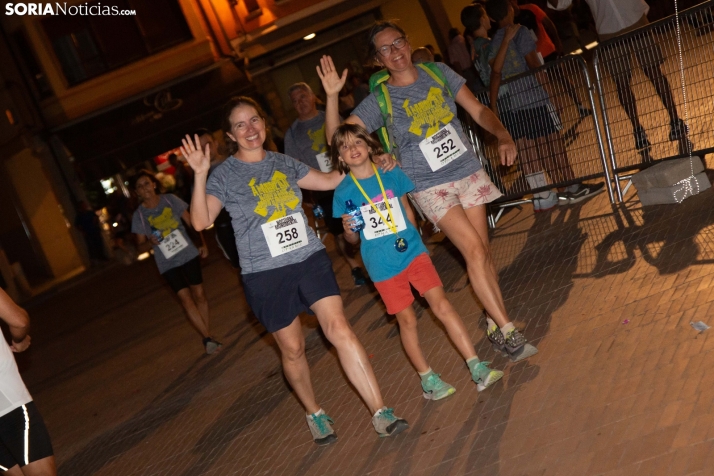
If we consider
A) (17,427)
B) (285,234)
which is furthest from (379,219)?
(17,427)

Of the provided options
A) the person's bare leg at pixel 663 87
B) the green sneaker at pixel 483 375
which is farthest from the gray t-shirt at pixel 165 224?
the person's bare leg at pixel 663 87

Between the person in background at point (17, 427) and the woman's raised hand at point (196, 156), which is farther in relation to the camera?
the woman's raised hand at point (196, 156)

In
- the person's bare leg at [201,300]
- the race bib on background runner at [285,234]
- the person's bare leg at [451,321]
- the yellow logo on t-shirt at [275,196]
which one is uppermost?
the yellow logo on t-shirt at [275,196]

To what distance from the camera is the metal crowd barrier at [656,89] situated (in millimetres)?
7473

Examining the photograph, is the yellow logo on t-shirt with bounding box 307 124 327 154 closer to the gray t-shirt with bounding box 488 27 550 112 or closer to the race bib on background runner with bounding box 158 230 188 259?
the race bib on background runner with bounding box 158 230 188 259

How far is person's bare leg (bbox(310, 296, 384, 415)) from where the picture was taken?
16.5 ft

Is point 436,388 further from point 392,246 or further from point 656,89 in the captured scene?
point 656,89

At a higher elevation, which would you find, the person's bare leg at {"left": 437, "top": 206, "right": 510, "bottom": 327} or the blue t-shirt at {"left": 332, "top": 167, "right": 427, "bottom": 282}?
the blue t-shirt at {"left": 332, "top": 167, "right": 427, "bottom": 282}

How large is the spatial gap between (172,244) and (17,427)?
14.5 ft

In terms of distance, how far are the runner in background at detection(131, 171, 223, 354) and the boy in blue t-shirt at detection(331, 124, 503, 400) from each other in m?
3.93

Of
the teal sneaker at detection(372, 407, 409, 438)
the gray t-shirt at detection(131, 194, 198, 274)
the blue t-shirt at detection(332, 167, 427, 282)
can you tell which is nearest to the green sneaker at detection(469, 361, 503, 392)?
the teal sneaker at detection(372, 407, 409, 438)

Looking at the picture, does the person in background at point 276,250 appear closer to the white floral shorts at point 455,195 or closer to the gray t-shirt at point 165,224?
the white floral shorts at point 455,195

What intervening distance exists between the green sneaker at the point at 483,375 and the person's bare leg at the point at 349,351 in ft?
1.90

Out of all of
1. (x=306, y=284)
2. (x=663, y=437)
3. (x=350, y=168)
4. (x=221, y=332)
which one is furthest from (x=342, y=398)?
(x=221, y=332)
